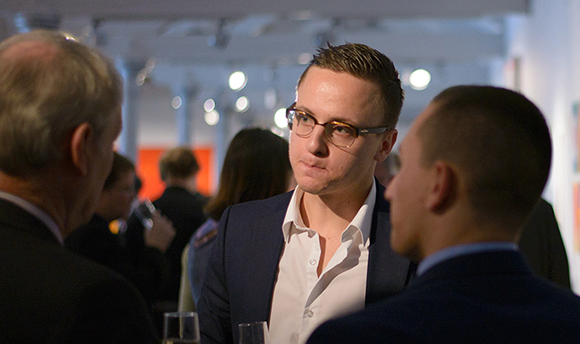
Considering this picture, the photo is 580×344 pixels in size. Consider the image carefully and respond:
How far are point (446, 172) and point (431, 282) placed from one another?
0.20 meters

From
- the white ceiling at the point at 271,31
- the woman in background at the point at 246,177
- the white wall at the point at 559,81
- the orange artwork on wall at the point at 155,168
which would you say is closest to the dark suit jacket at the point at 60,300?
the woman in background at the point at 246,177

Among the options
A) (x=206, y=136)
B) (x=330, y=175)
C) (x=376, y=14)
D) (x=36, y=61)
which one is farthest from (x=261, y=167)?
(x=206, y=136)

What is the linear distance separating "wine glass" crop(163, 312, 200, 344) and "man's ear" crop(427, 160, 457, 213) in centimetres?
67

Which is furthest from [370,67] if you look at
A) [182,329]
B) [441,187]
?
[182,329]

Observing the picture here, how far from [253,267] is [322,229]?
245 mm

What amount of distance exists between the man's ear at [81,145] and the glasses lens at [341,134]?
86 centimetres

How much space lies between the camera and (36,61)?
1119 mm

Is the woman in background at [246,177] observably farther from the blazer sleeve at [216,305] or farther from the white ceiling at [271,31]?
the white ceiling at [271,31]

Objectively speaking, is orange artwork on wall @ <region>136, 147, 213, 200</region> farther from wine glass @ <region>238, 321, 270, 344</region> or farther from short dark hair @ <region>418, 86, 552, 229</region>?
short dark hair @ <region>418, 86, 552, 229</region>

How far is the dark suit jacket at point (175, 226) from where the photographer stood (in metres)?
4.10

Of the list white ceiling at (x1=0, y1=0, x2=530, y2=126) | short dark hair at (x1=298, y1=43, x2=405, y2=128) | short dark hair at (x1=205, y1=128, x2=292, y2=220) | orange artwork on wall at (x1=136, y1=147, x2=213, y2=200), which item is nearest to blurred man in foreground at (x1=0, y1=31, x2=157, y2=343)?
short dark hair at (x1=298, y1=43, x2=405, y2=128)

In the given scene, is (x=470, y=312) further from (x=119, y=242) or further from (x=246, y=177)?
(x=119, y=242)

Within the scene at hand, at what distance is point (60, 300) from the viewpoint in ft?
3.34

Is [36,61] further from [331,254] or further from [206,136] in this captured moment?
[206,136]
